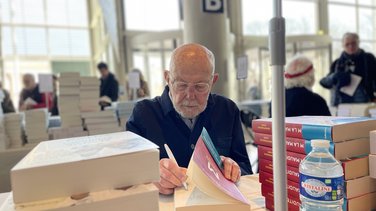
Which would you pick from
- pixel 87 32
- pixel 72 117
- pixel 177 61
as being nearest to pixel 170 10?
pixel 87 32

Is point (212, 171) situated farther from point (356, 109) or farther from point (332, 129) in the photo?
point (356, 109)

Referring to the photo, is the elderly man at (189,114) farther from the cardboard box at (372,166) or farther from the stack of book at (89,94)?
the stack of book at (89,94)

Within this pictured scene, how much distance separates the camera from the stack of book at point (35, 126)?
285cm

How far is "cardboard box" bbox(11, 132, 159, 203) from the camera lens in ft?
1.81

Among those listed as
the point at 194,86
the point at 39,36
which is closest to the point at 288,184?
A: the point at 194,86

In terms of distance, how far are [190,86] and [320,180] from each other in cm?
68

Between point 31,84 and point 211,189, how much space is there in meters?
4.65

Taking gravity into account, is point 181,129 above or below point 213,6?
below

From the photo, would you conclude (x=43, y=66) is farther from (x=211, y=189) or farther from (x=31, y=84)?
(x=211, y=189)

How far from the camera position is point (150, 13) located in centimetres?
831

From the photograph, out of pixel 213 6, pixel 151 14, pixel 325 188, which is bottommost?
pixel 325 188

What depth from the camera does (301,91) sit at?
217cm

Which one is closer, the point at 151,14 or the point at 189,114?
the point at 189,114

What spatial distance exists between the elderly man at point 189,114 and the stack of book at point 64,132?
192 centimetres
